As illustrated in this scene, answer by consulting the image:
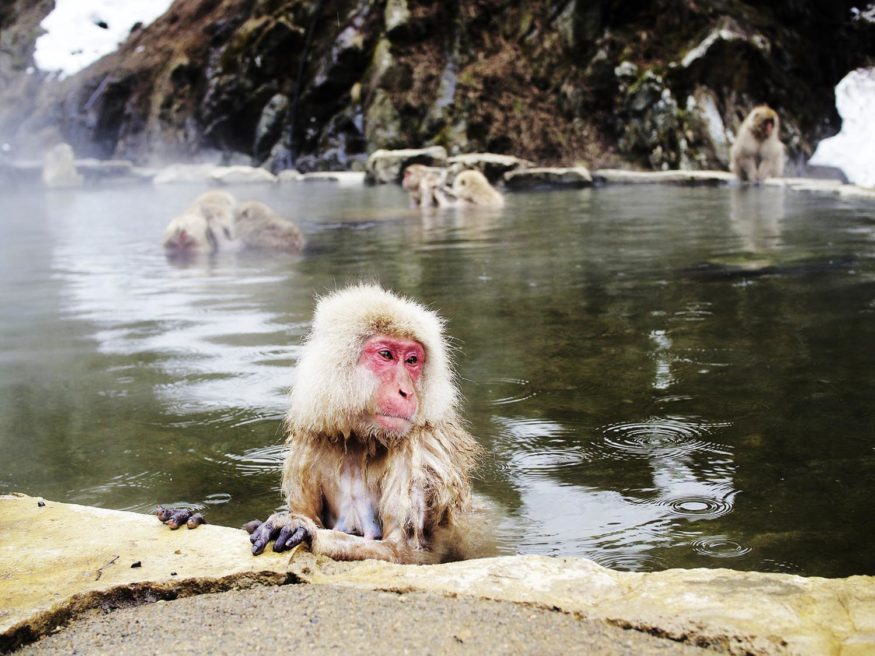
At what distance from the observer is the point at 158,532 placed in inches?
108


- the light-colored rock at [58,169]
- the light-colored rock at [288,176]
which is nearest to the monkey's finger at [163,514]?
the light-colored rock at [288,176]

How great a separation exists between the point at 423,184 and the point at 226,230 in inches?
186

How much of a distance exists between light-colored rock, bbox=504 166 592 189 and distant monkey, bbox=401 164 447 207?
3822 millimetres

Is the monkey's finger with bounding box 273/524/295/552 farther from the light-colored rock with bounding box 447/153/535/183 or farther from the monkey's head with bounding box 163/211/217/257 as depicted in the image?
the light-colored rock with bounding box 447/153/535/183

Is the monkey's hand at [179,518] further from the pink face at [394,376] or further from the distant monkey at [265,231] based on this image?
the distant monkey at [265,231]

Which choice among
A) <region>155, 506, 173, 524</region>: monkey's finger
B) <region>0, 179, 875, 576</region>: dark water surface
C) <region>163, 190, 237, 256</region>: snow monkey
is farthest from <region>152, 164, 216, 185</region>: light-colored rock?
<region>155, 506, 173, 524</region>: monkey's finger

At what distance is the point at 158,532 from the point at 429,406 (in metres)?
0.83

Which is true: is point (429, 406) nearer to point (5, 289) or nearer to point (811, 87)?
point (5, 289)

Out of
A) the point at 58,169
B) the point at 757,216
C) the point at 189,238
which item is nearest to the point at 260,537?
the point at 189,238

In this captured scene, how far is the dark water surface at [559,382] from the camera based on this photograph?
3.33 meters

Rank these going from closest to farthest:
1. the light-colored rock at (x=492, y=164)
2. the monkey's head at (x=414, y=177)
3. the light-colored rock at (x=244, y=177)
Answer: the monkey's head at (x=414, y=177)
the light-colored rock at (x=492, y=164)
the light-colored rock at (x=244, y=177)

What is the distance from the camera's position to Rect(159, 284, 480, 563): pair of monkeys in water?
9.09ft

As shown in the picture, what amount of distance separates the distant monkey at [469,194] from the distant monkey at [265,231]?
182 inches

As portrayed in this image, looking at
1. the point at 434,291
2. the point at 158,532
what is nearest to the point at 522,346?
the point at 434,291
